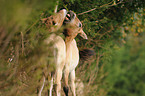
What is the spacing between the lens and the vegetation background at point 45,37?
1902 millimetres

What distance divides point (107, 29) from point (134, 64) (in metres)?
23.9

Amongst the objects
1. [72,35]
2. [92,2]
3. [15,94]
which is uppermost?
[92,2]

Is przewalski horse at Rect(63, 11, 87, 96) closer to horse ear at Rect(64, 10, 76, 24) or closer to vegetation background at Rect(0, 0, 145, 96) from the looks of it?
horse ear at Rect(64, 10, 76, 24)

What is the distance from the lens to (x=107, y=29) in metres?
6.70

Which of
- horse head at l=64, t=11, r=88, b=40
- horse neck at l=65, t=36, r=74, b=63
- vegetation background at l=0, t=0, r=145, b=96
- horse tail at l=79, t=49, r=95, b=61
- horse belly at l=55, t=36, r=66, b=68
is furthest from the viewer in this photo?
horse tail at l=79, t=49, r=95, b=61

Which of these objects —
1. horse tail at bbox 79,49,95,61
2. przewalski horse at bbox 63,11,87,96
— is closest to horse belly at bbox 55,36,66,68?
przewalski horse at bbox 63,11,87,96

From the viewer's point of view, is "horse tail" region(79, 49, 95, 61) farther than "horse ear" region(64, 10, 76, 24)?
Yes

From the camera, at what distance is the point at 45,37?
257cm

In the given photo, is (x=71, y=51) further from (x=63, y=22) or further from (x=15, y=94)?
(x=15, y=94)

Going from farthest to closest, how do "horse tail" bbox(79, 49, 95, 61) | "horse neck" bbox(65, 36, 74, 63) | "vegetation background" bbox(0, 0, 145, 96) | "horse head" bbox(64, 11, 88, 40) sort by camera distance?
"horse tail" bbox(79, 49, 95, 61)
"horse neck" bbox(65, 36, 74, 63)
"horse head" bbox(64, 11, 88, 40)
"vegetation background" bbox(0, 0, 145, 96)

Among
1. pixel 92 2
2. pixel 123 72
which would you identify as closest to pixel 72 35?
pixel 92 2

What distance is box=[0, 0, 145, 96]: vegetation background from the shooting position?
190 cm

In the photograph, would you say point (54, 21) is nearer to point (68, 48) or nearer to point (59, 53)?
point (59, 53)

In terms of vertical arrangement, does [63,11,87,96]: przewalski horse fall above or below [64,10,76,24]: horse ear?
below
